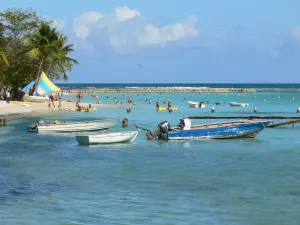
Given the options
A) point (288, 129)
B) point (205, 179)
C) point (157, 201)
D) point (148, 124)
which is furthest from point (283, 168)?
point (148, 124)

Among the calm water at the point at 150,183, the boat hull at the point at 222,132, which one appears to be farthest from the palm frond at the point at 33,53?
the boat hull at the point at 222,132

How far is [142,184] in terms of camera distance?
22641 mm

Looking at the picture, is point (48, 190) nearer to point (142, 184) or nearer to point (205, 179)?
point (142, 184)

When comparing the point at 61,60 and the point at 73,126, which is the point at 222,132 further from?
the point at 61,60

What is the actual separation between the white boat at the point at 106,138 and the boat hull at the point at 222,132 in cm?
306

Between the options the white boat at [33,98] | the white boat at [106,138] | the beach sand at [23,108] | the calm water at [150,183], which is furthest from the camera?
the white boat at [33,98]

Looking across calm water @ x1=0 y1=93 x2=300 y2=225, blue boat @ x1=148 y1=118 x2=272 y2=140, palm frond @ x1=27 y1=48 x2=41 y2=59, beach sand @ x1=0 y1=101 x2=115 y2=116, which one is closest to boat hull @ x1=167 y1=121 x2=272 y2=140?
blue boat @ x1=148 y1=118 x2=272 y2=140

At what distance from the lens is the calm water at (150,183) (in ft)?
57.8

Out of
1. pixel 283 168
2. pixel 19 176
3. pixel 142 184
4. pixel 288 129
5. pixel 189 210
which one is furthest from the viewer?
pixel 288 129

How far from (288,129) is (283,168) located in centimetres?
2184

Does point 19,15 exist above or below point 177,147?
above

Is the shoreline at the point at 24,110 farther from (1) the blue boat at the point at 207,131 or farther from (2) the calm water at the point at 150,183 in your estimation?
(1) the blue boat at the point at 207,131

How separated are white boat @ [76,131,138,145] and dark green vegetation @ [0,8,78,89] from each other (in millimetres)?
40534

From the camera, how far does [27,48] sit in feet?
250
